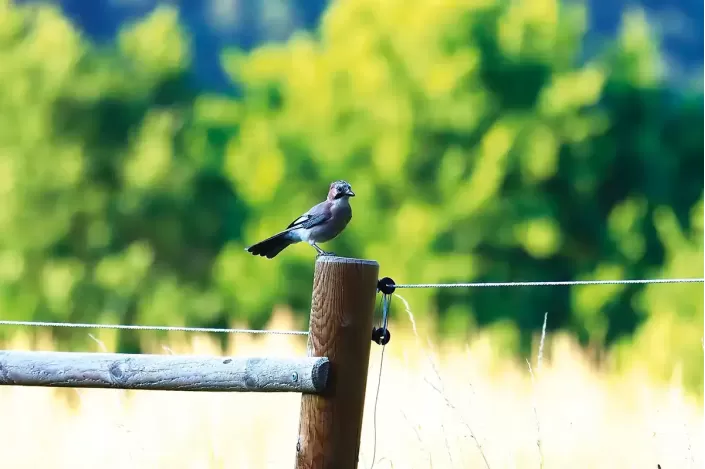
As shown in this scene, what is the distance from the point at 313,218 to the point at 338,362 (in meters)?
2.16

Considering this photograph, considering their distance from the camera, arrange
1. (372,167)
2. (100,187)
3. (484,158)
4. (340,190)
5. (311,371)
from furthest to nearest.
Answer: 1. (100,187)
2. (372,167)
3. (484,158)
4. (340,190)
5. (311,371)

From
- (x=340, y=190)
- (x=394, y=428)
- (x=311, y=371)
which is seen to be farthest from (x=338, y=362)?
(x=394, y=428)

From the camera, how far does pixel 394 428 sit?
17.6ft

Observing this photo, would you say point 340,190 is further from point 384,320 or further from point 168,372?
point 168,372

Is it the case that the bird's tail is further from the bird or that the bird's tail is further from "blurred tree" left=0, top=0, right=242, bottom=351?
"blurred tree" left=0, top=0, right=242, bottom=351

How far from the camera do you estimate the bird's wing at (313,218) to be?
196 inches

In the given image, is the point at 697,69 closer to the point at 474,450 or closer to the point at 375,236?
the point at 375,236

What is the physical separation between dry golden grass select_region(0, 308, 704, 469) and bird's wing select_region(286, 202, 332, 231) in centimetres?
77

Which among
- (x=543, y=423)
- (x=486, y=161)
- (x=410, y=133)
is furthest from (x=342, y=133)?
(x=543, y=423)

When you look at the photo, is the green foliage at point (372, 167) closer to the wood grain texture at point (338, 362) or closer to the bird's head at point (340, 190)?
the bird's head at point (340, 190)

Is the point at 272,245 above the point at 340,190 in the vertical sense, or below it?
below

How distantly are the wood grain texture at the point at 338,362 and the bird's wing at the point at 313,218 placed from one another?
2066 millimetres

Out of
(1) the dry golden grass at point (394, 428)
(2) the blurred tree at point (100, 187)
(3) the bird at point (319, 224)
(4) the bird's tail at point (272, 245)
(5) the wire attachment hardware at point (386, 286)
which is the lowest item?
(1) the dry golden grass at point (394, 428)

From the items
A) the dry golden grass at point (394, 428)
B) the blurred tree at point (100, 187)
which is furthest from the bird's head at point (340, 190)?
the blurred tree at point (100, 187)
